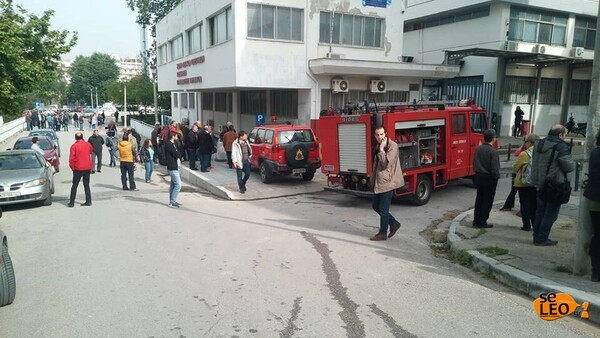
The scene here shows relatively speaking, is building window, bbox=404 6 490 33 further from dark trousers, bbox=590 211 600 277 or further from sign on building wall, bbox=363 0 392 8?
dark trousers, bbox=590 211 600 277

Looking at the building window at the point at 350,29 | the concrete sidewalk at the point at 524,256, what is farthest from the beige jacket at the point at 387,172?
the building window at the point at 350,29

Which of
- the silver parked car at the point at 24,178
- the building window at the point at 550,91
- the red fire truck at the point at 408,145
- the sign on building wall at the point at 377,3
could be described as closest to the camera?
the red fire truck at the point at 408,145

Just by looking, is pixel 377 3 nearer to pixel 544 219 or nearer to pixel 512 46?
pixel 512 46

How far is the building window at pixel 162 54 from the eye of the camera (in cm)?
3278

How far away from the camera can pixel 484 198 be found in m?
7.84

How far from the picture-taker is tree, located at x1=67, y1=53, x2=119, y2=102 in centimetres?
9875

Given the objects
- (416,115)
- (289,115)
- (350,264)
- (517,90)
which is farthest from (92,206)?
(517,90)

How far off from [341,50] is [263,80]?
410 cm

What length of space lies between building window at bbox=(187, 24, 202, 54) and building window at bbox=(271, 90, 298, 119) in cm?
505

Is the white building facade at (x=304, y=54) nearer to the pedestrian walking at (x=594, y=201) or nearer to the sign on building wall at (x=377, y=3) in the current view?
the sign on building wall at (x=377, y=3)

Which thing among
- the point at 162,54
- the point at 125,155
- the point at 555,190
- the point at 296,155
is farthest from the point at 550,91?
the point at 162,54

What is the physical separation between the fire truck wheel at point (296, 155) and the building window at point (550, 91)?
19874mm

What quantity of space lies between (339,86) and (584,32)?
18522 millimetres

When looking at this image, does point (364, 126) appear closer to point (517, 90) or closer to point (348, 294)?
point (348, 294)
